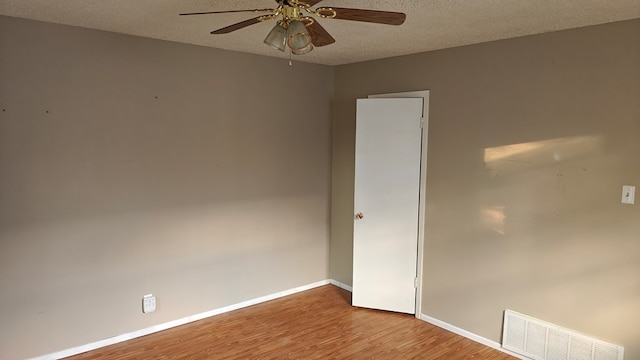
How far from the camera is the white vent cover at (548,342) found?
2.58 meters

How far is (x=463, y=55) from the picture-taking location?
318cm

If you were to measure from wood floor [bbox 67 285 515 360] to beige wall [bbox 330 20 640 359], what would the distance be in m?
0.28

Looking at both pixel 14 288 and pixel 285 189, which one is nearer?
pixel 14 288

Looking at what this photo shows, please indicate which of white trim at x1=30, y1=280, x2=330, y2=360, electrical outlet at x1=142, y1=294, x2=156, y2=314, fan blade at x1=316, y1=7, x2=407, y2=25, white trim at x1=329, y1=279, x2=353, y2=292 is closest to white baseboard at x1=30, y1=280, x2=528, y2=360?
white trim at x1=30, y1=280, x2=330, y2=360

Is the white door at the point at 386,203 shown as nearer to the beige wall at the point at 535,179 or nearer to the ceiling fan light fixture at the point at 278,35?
the beige wall at the point at 535,179

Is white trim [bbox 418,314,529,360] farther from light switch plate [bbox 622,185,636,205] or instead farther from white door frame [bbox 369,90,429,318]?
light switch plate [bbox 622,185,636,205]

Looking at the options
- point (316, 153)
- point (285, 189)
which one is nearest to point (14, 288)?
point (285, 189)

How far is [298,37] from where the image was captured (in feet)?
5.80

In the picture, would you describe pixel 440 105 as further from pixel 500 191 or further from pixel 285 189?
pixel 285 189

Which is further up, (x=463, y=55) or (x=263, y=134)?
(x=463, y=55)

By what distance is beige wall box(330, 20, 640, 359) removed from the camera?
97.0 inches

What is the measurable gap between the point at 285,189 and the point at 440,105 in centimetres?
162

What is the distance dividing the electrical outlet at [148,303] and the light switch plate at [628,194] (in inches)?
131

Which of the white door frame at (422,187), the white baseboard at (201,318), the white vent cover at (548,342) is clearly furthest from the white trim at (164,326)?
the white vent cover at (548,342)
